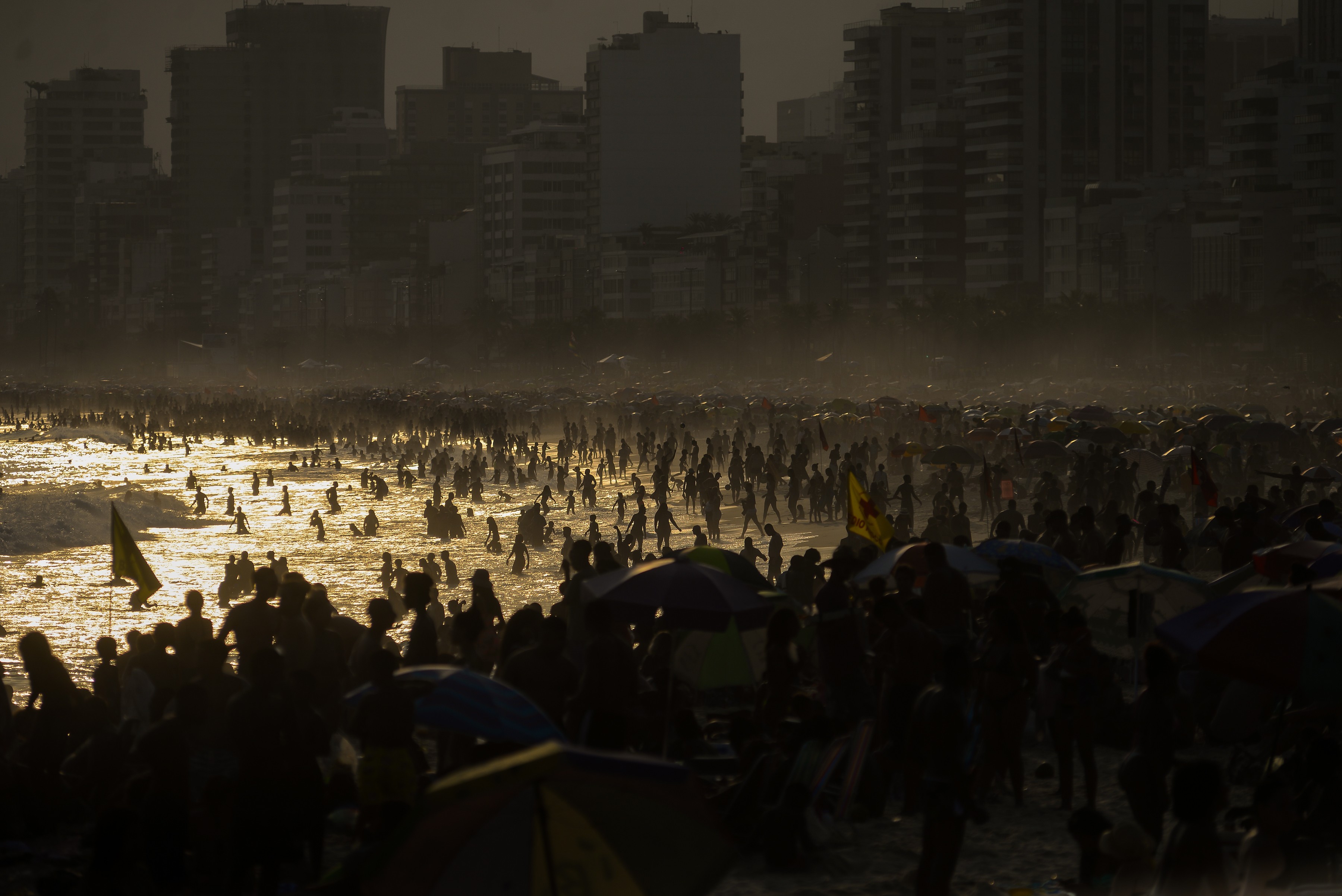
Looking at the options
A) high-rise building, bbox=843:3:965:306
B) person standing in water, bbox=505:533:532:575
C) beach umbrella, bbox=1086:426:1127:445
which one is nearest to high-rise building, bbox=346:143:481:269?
high-rise building, bbox=843:3:965:306

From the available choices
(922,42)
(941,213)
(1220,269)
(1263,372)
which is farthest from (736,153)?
(1263,372)

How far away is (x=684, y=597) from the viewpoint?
9.38 metres

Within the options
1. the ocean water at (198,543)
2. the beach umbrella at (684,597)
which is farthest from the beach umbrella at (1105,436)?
the beach umbrella at (684,597)

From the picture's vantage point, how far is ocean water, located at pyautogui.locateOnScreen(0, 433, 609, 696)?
21.7 m

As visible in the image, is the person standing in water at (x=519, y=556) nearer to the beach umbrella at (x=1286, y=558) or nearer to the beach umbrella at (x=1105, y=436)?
the beach umbrella at (x=1105, y=436)

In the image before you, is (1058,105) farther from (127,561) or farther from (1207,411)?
(127,561)

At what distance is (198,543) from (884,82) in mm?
114918

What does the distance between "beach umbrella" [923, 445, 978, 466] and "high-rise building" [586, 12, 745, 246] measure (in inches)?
5055

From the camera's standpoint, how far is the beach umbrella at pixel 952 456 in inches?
1054

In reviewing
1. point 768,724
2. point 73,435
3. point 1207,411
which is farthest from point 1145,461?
point 73,435

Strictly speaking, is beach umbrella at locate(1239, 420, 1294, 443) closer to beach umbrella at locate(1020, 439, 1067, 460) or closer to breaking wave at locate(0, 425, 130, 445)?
beach umbrella at locate(1020, 439, 1067, 460)

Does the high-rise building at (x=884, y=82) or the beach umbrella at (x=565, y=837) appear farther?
the high-rise building at (x=884, y=82)

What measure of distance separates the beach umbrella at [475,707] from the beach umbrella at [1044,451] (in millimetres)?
20990

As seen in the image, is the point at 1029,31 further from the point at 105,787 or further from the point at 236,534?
the point at 105,787
